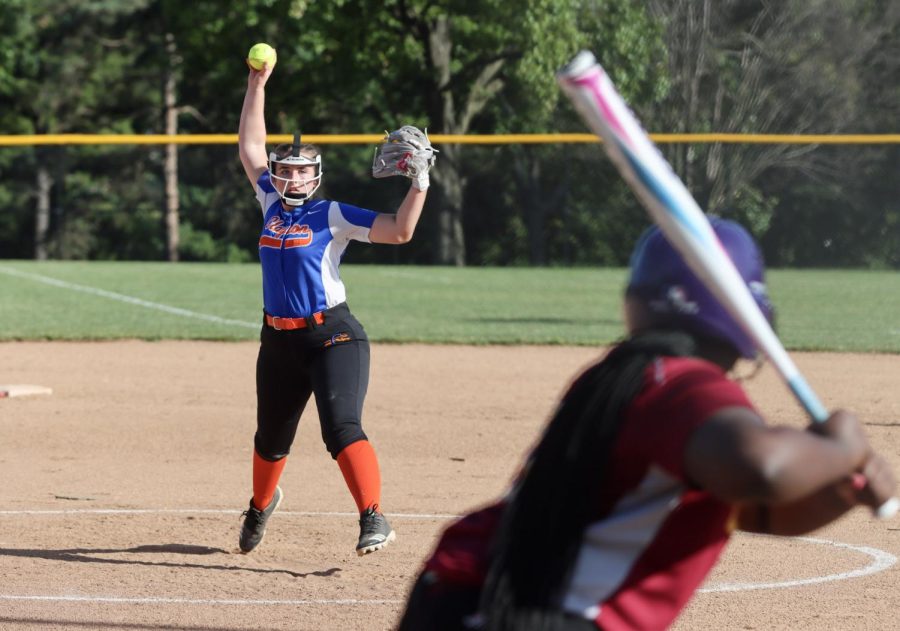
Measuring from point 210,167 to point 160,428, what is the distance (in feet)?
119

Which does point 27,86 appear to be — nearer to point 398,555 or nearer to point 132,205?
point 132,205

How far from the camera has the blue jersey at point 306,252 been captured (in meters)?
6.02

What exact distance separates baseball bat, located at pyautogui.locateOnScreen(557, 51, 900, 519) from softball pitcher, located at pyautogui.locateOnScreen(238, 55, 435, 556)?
3774mm

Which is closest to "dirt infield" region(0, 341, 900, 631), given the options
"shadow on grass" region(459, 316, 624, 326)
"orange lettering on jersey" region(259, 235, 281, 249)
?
"orange lettering on jersey" region(259, 235, 281, 249)

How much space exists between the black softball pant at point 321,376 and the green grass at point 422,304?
9.13 metres

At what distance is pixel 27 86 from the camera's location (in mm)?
44281

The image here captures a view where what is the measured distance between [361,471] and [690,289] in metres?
3.95

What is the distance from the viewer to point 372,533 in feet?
19.7

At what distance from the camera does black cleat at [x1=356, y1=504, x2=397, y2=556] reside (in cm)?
598

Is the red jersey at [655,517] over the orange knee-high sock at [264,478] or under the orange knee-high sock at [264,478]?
over

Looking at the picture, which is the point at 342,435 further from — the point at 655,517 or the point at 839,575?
the point at 655,517

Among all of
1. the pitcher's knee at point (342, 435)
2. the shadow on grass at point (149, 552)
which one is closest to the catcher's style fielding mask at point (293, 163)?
the pitcher's knee at point (342, 435)

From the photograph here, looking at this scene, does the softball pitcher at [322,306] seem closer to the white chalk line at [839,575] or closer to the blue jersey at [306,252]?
the blue jersey at [306,252]

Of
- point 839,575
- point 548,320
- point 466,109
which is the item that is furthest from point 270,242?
point 466,109
